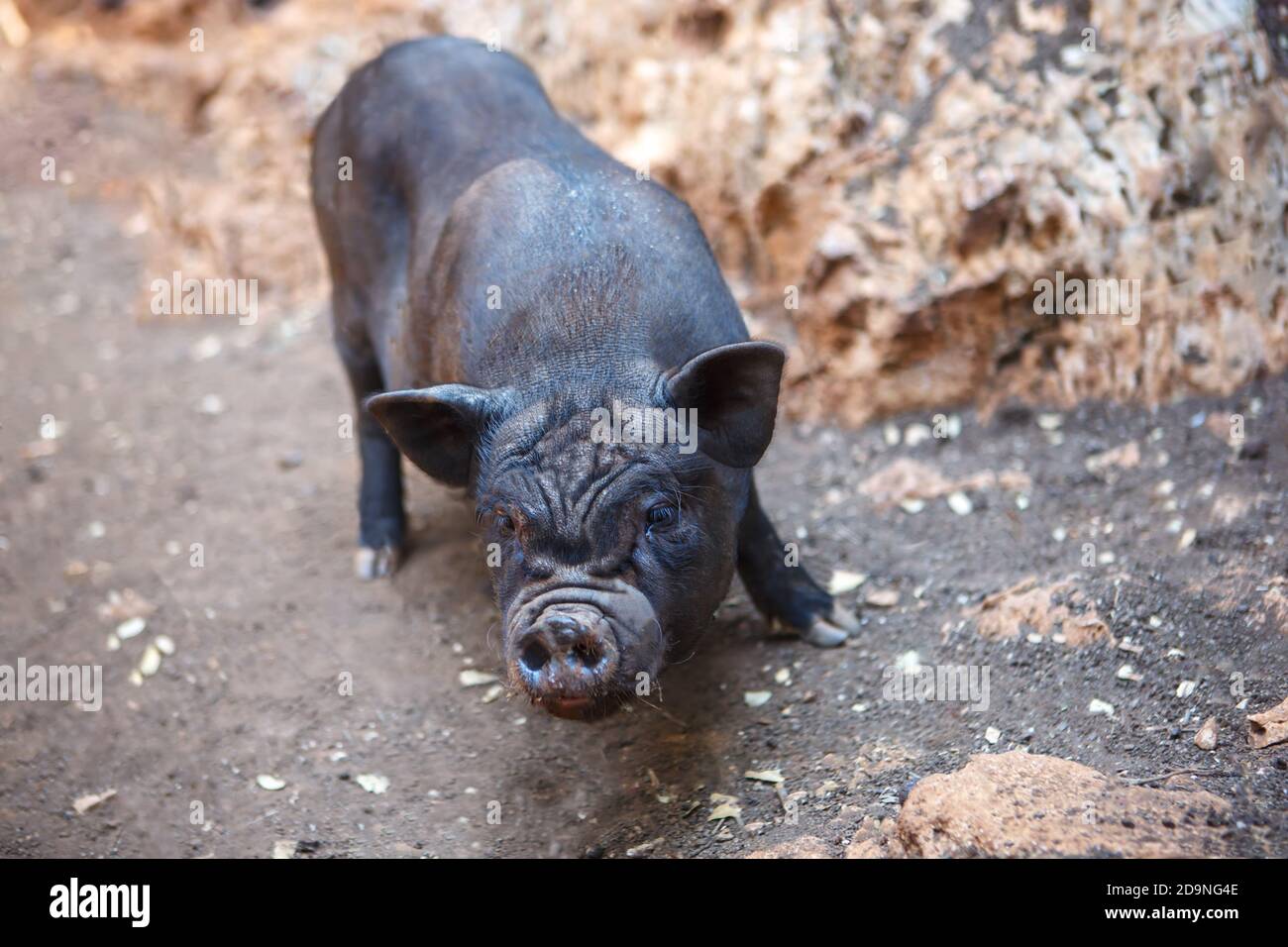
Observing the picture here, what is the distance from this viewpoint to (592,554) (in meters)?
3.67

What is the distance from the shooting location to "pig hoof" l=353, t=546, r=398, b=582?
577 cm

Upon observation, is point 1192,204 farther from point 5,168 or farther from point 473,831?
point 5,168

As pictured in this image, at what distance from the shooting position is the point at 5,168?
32.8 feet

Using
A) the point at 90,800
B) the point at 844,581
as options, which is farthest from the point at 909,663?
the point at 90,800

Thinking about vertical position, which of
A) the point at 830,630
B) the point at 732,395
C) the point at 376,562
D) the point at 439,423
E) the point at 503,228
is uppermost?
the point at 503,228

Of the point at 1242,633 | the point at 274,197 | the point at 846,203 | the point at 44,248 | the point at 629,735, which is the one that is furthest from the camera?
the point at 44,248

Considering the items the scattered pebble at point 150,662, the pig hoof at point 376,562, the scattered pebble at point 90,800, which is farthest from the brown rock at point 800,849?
the scattered pebble at point 150,662

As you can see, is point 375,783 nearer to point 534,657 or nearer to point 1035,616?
point 534,657

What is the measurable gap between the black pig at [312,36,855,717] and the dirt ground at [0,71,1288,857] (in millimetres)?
575

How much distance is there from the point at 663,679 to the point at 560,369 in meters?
1.39

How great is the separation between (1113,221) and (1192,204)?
312 millimetres

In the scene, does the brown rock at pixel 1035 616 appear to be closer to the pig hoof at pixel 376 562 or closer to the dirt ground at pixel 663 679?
the dirt ground at pixel 663 679

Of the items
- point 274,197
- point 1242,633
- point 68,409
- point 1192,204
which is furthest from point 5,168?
point 1242,633

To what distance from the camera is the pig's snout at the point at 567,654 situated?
3.46 meters
